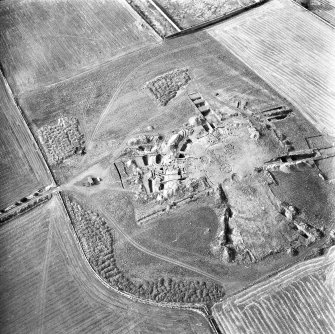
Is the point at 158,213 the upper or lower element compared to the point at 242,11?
lower

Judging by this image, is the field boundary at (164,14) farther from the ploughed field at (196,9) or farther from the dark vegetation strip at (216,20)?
the dark vegetation strip at (216,20)

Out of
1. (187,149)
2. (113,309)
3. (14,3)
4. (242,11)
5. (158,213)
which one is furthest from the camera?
(14,3)

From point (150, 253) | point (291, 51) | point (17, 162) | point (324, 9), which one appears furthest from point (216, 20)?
point (150, 253)

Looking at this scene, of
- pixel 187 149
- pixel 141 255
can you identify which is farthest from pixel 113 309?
pixel 187 149

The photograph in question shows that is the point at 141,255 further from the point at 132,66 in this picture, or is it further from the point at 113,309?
the point at 132,66

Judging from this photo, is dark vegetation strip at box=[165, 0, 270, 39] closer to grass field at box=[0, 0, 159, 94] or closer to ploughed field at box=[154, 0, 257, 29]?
ploughed field at box=[154, 0, 257, 29]

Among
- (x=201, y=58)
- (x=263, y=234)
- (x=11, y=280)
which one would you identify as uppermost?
(x=201, y=58)
